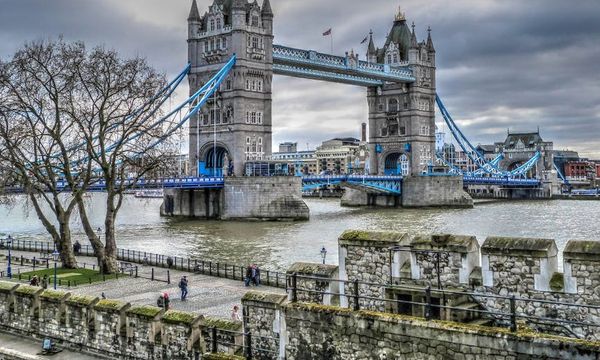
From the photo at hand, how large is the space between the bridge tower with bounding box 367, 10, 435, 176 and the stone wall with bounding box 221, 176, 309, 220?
4657 centimetres

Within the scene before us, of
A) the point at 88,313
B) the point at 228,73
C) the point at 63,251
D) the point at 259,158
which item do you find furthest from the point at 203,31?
the point at 88,313

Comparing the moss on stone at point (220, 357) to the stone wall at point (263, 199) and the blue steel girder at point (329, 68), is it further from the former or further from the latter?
the blue steel girder at point (329, 68)

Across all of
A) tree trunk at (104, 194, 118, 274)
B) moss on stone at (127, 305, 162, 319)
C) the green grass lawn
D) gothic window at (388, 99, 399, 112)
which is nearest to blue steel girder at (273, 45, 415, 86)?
gothic window at (388, 99, 399, 112)

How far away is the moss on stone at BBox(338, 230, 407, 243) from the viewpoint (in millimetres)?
9129

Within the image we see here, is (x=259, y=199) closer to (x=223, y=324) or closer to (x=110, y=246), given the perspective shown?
(x=110, y=246)

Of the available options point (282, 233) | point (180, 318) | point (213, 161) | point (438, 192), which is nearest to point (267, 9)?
point (213, 161)

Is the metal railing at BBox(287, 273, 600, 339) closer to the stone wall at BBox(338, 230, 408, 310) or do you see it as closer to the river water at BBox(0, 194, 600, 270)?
the stone wall at BBox(338, 230, 408, 310)

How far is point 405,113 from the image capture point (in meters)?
120

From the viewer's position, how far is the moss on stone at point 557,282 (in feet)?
25.8

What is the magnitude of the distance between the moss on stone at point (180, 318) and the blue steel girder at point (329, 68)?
80.4 metres

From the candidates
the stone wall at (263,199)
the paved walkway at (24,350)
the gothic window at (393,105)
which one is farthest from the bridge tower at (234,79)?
the paved walkway at (24,350)

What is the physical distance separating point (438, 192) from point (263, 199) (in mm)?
37966

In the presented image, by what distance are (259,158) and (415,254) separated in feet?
256

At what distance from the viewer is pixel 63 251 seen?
98.0 ft
